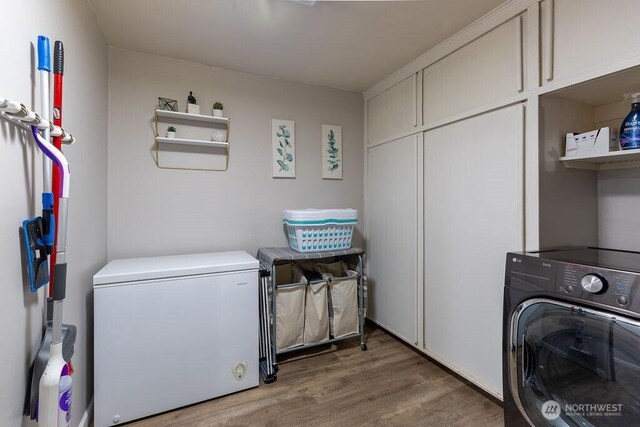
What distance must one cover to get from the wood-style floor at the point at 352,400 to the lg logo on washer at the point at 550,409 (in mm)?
492

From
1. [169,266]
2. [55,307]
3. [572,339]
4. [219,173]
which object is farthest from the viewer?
[219,173]

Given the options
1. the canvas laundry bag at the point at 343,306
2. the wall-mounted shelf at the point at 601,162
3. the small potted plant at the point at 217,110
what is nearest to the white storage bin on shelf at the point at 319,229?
the canvas laundry bag at the point at 343,306

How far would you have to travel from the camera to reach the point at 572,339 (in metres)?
1.11

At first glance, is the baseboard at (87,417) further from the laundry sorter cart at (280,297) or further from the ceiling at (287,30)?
the ceiling at (287,30)

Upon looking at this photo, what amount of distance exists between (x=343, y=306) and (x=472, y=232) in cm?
110

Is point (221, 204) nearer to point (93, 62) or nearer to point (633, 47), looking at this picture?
point (93, 62)

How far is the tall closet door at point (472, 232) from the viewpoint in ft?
5.27

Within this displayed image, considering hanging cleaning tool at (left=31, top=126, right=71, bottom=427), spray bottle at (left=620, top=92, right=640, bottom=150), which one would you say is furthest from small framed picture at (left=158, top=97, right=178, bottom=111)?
spray bottle at (left=620, top=92, right=640, bottom=150)

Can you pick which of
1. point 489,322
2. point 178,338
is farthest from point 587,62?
point 178,338

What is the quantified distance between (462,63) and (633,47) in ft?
2.74

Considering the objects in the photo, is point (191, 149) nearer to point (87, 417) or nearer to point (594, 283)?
point (87, 417)

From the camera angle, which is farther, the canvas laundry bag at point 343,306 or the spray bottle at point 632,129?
the canvas laundry bag at point 343,306

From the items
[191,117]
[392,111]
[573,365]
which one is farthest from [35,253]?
[392,111]

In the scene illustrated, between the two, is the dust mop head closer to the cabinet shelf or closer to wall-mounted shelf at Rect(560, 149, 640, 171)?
the cabinet shelf
